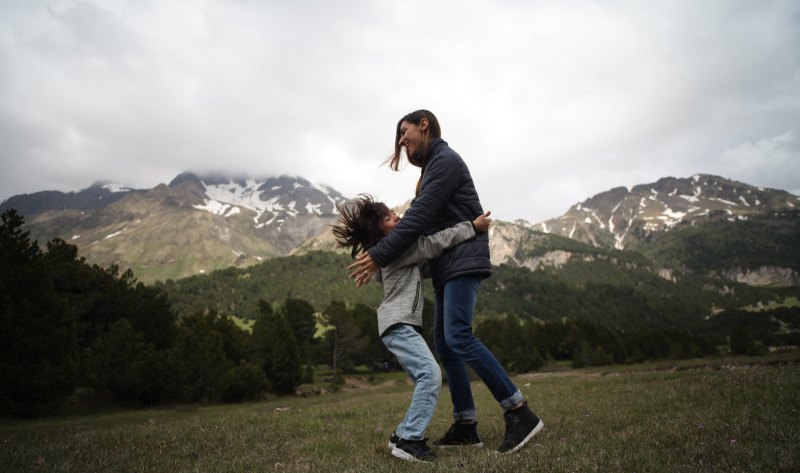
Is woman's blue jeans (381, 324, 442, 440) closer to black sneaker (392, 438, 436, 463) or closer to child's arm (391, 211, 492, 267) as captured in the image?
black sneaker (392, 438, 436, 463)

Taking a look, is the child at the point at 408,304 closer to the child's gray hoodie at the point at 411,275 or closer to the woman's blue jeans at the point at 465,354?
the child's gray hoodie at the point at 411,275

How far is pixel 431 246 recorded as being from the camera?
5992mm

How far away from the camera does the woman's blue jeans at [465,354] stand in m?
5.79

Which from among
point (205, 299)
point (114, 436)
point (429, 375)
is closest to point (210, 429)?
point (114, 436)

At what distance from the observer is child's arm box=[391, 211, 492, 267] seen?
19.6ft

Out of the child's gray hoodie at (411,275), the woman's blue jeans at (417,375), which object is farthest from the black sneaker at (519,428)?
the child's gray hoodie at (411,275)

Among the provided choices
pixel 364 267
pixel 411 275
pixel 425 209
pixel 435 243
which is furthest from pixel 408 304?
pixel 425 209

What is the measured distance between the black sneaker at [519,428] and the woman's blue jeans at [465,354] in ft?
0.43

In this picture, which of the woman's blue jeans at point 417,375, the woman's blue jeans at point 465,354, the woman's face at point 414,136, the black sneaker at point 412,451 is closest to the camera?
the black sneaker at point 412,451

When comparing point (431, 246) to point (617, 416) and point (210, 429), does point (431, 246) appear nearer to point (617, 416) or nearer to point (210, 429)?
point (617, 416)

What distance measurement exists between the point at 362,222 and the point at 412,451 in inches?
120

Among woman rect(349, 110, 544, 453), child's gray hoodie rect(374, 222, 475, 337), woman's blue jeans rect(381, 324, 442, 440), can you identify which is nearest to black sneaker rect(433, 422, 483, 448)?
woman rect(349, 110, 544, 453)

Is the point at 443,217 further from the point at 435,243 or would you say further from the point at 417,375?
the point at 417,375

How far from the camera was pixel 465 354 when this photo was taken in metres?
5.95
